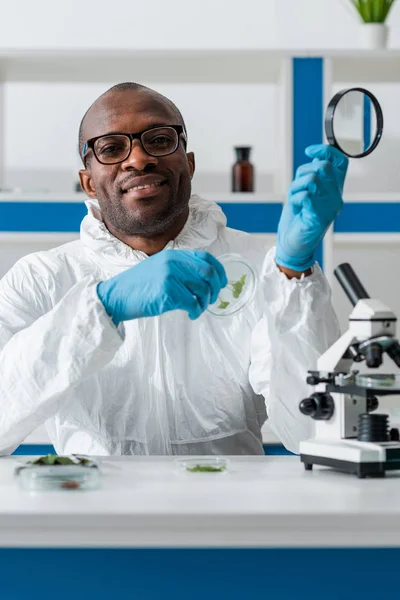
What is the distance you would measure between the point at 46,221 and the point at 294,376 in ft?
4.63

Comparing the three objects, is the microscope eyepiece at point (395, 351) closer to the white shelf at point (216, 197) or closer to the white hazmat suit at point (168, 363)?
the white hazmat suit at point (168, 363)

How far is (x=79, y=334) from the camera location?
143cm

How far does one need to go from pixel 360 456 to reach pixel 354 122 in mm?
669

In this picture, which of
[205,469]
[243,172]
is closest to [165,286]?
[205,469]

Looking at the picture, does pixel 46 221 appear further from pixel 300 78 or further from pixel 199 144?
pixel 300 78

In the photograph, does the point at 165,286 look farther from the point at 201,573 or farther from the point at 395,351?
the point at 201,573

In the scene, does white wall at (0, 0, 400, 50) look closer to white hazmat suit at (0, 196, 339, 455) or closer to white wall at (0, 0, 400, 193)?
white wall at (0, 0, 400, 193)

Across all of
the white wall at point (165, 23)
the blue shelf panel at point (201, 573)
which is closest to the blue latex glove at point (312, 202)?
the blue shelf panel at point (201, 573)

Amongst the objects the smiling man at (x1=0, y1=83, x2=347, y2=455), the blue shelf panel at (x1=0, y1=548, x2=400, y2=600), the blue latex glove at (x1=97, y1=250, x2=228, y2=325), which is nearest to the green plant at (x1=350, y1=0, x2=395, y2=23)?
the smiling man at (x1=0, y1=83, x2=347, y2=455)

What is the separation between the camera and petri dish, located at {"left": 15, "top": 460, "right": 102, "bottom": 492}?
110 centimetres

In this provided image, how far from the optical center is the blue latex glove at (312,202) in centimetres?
152

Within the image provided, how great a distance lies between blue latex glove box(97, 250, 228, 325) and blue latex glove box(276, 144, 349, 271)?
0.19m

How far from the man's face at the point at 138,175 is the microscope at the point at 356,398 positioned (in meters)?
0.70

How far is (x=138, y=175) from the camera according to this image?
1948mm
